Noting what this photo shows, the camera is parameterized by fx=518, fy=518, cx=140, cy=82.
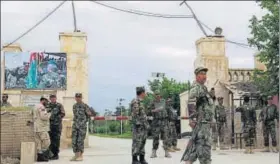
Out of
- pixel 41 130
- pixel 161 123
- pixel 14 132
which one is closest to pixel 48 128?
pixel 41 130

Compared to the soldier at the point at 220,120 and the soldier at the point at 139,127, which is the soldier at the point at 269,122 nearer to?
the soldier at the point at 220,120

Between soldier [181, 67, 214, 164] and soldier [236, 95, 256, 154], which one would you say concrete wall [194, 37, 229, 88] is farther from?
soldier [181, 67, 214, 164]

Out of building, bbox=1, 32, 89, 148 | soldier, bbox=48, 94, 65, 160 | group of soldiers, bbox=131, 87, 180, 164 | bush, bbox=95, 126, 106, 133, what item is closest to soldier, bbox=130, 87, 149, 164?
group of soldiers, bbox=131, 87, 180, 164

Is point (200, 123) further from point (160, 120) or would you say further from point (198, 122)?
point (160, 120)

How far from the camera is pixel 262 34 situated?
50.0 feet

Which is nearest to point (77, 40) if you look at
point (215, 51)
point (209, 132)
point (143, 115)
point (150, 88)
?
point (215, 51)

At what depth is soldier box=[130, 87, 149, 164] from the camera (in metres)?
10.7

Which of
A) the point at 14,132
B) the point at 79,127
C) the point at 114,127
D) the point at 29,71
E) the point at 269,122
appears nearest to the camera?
the point at 79,127

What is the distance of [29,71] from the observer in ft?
56.0

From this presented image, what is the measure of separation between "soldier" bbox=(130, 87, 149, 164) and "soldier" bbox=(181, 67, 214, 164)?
2.67 m

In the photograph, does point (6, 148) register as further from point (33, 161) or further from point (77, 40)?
point (77, 40)

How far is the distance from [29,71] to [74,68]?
1.50m

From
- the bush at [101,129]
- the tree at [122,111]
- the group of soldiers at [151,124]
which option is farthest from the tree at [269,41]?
the bush at [101,129]

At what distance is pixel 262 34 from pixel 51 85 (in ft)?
22.9
